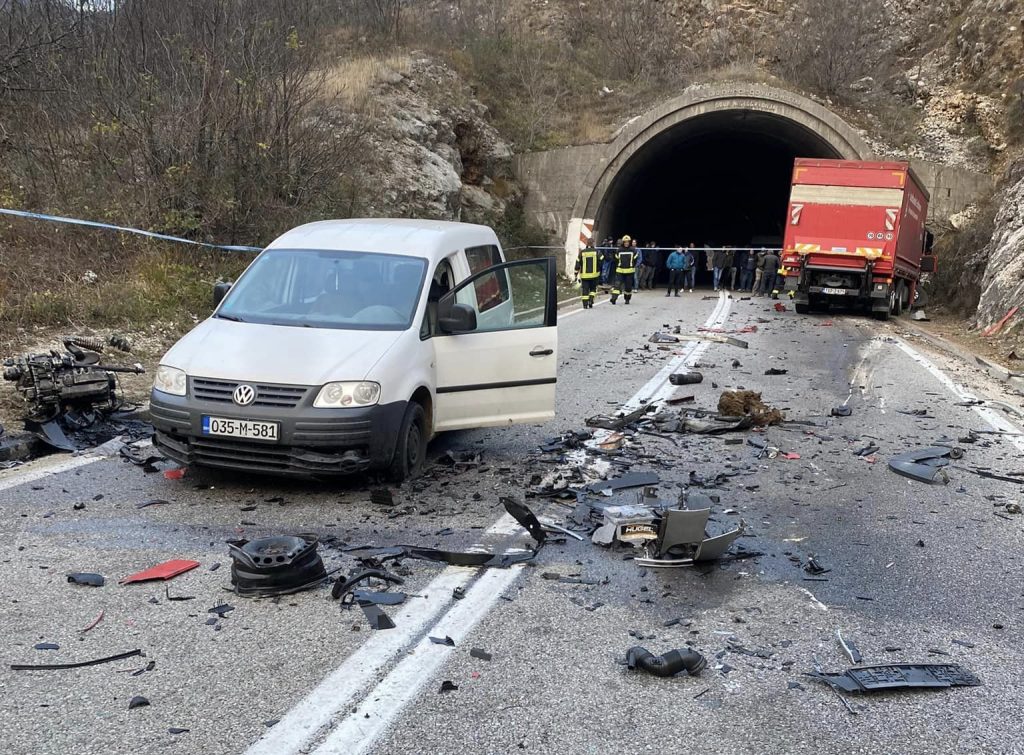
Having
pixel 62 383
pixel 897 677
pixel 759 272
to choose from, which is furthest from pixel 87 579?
pixel 759 272

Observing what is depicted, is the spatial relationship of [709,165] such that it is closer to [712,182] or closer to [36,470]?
[712,182]

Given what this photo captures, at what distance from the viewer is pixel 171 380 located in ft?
18.7

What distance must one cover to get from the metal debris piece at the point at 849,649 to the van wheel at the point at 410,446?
3.09 m

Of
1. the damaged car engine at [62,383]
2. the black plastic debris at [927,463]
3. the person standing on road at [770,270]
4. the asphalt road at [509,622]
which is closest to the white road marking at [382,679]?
the asphalt road at [509,622]

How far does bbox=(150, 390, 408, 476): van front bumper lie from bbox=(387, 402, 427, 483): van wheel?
0.21 m

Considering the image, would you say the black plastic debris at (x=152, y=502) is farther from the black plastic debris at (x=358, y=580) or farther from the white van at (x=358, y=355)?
the black plastic debris at (x=358, y=580)

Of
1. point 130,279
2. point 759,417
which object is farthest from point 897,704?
point 130,279

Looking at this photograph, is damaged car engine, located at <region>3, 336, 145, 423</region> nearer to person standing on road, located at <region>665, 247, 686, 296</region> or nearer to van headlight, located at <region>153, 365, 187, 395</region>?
van headlight, located at <region>153, 365, 187, 395</region>

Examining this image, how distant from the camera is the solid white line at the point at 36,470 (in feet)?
19.2

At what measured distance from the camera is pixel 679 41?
41438 millimetres

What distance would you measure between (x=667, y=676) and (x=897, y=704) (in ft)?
2.90

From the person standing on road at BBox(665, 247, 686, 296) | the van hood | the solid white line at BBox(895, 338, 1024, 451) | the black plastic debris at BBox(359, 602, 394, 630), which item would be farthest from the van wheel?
the person standing on road at BBox(665, 247, 686, 296)

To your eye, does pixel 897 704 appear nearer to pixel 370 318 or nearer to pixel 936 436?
pixel 370 318

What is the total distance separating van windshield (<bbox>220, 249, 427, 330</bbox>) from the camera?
6.31m
